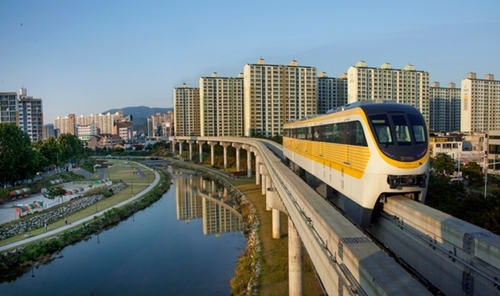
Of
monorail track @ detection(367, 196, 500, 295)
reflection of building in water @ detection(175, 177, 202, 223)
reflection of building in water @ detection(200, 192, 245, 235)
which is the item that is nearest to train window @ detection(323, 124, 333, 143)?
monorail track @ detection(367, 196, 500, 295)

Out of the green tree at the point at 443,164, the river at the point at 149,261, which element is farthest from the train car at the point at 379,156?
the green tree at the point at 443,164

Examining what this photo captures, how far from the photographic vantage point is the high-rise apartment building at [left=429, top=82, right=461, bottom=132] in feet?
295

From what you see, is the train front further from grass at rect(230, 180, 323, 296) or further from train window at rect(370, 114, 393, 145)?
grass at rect(230, 180, 323, 296)

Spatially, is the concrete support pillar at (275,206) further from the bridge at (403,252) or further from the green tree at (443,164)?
the green tree at (443,164)

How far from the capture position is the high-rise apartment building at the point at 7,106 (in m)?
89.4

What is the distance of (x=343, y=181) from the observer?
12.8m

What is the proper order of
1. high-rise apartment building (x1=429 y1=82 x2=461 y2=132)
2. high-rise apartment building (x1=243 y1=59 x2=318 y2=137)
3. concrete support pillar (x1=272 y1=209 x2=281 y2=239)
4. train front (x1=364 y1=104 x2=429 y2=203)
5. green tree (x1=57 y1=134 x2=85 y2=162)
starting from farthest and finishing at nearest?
high-rise apartment building (x1=429 y1=82 x2=461 y2=132), high-rise apartment building (x1=243 y1=59 x2=318 y2=137), green tree (x1=57 y1=134 x2=85 y2=162), concrete support pillar (x1=272 y1=209 x2=281 y2=239), train front (x1=364 y1=104 x2=429 y2=203)

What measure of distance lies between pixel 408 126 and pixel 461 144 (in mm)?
41448

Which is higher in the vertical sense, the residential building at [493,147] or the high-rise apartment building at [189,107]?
the high-rise apartment building at [189,107]

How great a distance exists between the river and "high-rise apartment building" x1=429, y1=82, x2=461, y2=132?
69.3m

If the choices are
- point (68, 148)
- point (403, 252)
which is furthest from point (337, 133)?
point (68, 148)

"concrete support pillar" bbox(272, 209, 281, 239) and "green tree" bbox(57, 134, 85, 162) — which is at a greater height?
"green tree" bbox(57, 134, 85, 162)

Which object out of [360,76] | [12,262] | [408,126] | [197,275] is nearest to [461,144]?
[360,76]

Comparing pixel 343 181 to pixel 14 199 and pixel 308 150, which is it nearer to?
pixel 308 150
